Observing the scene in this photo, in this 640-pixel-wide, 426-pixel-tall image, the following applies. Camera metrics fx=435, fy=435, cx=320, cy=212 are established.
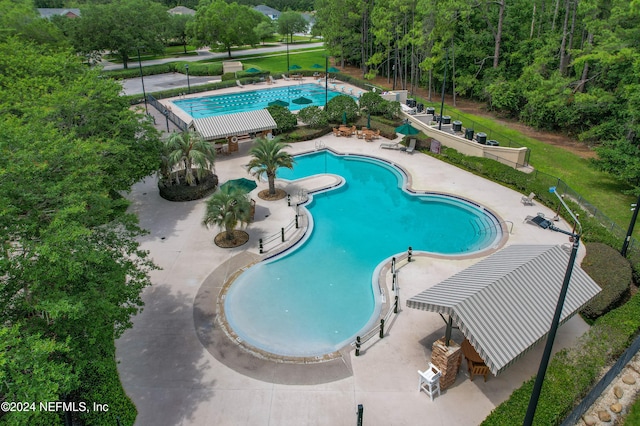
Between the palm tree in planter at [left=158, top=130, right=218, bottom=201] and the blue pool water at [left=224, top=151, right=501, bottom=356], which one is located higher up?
the palm tree in planter at [left=158, top=130, right=218, bottom=201]

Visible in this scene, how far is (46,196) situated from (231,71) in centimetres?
5422

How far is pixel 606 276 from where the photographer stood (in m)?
19.0

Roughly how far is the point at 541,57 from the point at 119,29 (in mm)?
58412

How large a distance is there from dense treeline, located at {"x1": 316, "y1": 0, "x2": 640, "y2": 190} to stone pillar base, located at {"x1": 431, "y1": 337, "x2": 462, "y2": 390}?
65.1ft

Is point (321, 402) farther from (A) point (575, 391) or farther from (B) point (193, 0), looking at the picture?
(B) point (193, 0)

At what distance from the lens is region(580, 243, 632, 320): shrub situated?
1769 centimetres

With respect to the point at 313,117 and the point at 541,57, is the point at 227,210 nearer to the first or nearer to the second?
the point at 313,117

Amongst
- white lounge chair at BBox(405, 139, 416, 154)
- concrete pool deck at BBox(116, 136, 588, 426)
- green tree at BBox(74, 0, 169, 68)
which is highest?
green tree at BBox(74, 0, 169, 68)

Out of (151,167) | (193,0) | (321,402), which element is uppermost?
(193,0)

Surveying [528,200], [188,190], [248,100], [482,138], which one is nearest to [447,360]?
[528,200]

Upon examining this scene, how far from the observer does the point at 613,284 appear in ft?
60.6

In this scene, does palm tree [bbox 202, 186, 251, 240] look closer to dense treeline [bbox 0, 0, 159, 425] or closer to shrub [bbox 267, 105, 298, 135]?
dense treeline [bbox 0, 0, 159, 425]

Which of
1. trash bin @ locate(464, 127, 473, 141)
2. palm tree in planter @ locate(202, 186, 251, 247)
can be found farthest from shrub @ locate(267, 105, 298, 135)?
palm tree in planter @ locate(202, 186, 251, 247)

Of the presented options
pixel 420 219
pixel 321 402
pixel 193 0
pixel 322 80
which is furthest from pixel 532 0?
pixel 193 0
